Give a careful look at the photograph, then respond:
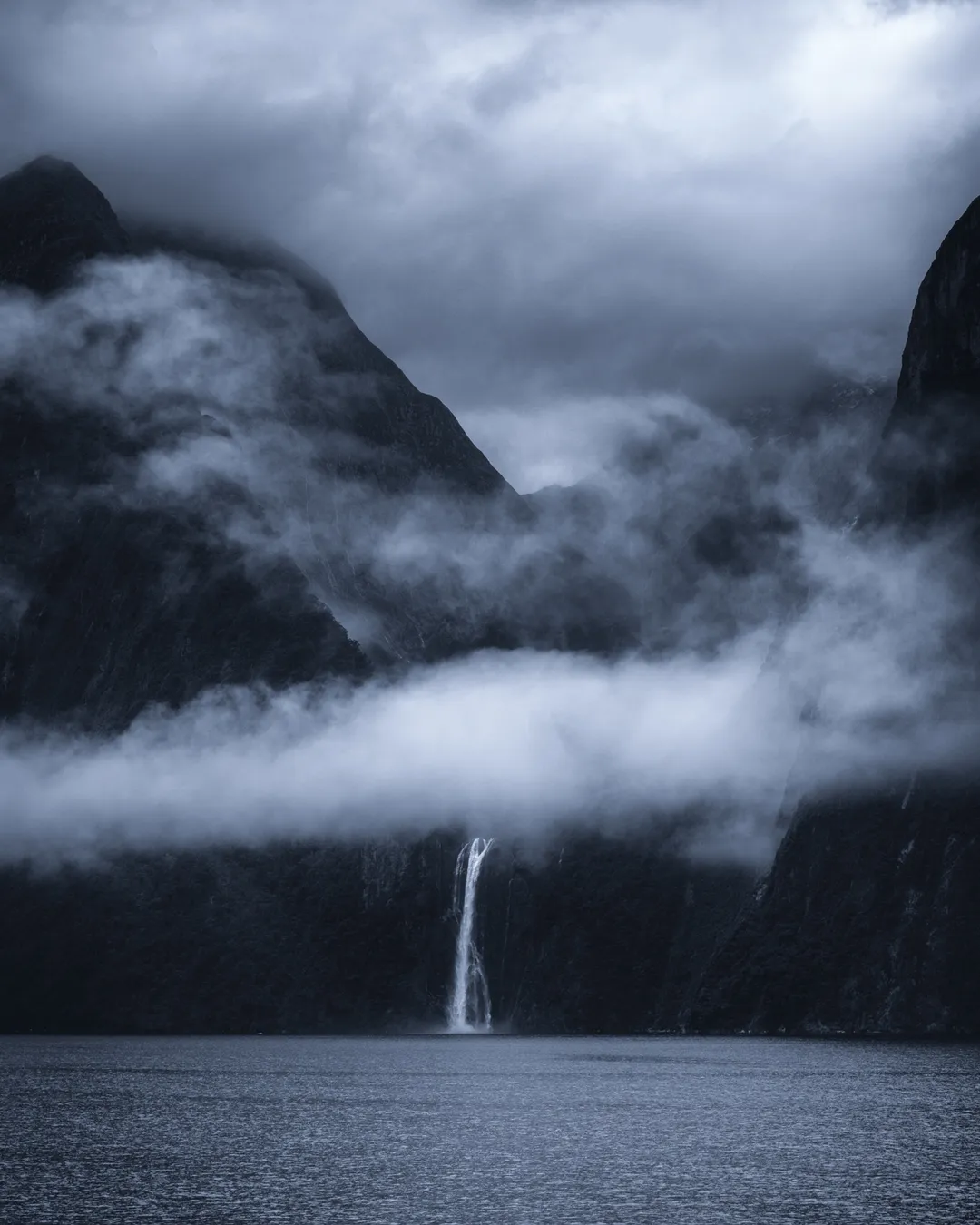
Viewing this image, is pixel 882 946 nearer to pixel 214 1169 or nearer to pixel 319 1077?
pixel 319 1077

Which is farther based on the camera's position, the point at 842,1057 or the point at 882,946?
the point at 882,946

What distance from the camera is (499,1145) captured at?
75.6 metres

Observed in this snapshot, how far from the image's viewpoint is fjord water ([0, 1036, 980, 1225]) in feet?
180

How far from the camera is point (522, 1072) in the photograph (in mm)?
140625

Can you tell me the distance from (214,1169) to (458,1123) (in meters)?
23.8

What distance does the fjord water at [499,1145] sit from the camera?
54.8 metres

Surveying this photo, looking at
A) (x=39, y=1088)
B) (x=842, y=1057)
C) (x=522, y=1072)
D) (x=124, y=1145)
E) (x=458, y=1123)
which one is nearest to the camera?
(x=124, y=1145)

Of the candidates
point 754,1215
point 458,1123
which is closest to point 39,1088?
point 458,1123

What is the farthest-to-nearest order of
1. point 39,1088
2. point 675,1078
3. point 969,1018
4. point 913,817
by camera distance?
1. point 913,817
2. point 969,1018
3. point 675,1078
4. point 39,1088

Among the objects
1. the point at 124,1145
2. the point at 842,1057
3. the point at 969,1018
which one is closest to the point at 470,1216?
the point at 124,1145

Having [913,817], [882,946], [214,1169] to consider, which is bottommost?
[214,1169]

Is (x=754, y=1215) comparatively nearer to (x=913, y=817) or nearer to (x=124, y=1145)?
(x=124, y=1145)

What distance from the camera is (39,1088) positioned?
115 m

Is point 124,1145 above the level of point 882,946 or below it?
below
